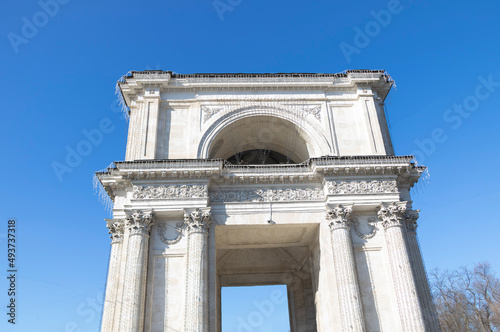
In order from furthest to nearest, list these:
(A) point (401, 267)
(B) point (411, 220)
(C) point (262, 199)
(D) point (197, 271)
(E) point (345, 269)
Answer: (B) point (411, 220) → (C) point (262, 199) → (A) point (401, 267) → (E) point (345, 269) → (D) point (197, 271)

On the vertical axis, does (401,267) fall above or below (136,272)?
below

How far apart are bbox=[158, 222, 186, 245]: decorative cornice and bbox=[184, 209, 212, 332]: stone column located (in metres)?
0.41

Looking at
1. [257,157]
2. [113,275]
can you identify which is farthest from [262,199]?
[257,157]

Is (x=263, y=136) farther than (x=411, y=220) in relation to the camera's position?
Yes

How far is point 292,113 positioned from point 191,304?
34.8ft

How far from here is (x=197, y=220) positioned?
656 inches

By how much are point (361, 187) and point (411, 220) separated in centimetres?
302

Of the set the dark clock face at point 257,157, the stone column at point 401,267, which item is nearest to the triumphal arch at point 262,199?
the stone column at point 401,267

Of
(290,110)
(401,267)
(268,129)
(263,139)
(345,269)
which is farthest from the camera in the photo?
(263,139)

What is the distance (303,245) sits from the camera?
20.7 metres

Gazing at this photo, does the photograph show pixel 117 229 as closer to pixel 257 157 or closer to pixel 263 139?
pixel 263 139

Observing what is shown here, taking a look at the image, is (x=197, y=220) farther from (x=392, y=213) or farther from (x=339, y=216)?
(x=392, y=213)

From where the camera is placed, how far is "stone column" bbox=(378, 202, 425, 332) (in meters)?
15.4

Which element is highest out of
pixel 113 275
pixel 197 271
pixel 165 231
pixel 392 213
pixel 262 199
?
pixel 262 199
